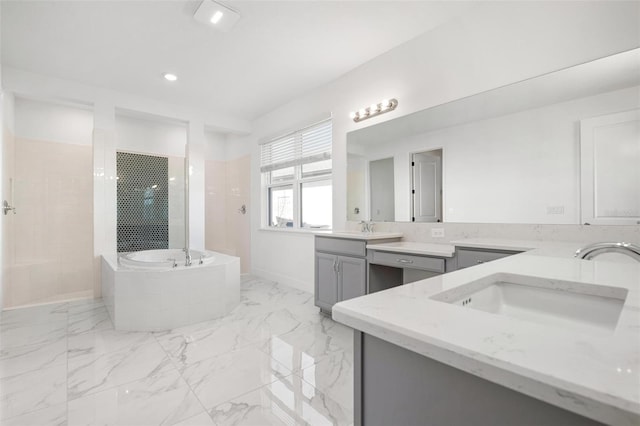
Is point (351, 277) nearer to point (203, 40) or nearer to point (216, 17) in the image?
point (216, 17)

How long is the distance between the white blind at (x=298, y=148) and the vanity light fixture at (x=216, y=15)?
1.56 m

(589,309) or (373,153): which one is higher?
(373,153)

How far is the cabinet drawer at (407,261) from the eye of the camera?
218 cm

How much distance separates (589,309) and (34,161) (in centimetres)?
528

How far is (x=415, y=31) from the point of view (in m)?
2.68

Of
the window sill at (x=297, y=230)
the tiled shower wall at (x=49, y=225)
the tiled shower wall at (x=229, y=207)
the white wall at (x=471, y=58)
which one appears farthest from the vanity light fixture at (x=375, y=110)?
the tiled shower wall at (x=49, y=225)

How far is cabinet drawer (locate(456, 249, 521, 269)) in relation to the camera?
1.85m

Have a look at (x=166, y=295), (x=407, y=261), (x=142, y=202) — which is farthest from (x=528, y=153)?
(x=142, y=202)

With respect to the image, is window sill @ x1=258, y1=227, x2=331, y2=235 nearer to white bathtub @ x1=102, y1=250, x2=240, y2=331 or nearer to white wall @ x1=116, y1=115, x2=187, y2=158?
white bathtub @ x1=102, y1=250, x2=240, y2=331

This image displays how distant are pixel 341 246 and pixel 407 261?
29.4 inches

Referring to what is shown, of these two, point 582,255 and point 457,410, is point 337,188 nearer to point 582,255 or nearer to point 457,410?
point 582,255

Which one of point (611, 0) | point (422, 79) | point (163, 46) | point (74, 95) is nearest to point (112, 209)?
point (74, 95)

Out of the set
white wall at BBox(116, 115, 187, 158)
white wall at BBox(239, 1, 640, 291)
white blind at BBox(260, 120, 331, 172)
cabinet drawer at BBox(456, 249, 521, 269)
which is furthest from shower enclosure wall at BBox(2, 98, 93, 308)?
cabinet drawer at BBox(456, 249, 521, 269)

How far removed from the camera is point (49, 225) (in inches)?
151
